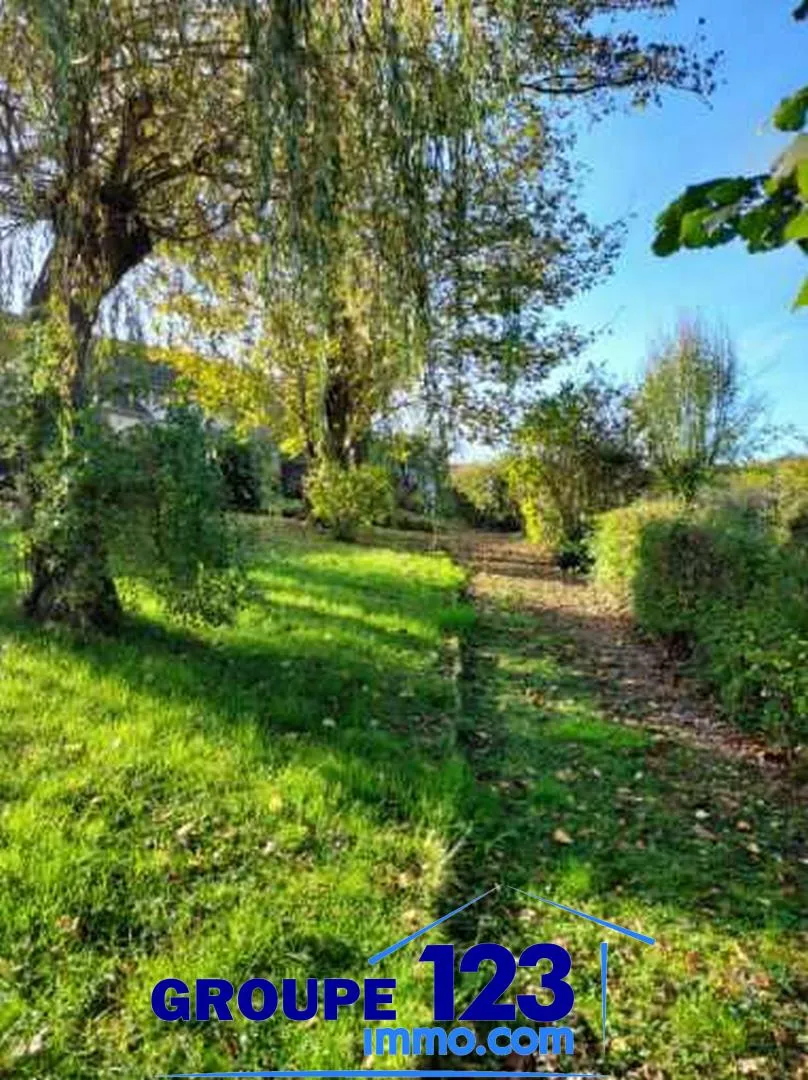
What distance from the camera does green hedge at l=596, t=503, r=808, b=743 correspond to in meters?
5.12

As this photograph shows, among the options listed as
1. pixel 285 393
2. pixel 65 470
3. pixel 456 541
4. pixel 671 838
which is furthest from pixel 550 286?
pixel 671 838

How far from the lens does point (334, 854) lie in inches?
134

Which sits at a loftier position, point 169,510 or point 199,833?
point 169,510

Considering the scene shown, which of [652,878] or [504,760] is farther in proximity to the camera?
[504,760]

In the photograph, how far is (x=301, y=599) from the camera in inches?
325

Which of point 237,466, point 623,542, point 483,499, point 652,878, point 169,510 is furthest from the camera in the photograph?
point 483,499

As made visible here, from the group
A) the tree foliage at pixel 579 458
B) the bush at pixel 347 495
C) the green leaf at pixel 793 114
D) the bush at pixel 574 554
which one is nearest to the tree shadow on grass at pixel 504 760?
the green leaf at pixel 793 114

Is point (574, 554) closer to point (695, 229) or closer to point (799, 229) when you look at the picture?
point (695, 229)

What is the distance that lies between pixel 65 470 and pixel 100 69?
2562 millimetres

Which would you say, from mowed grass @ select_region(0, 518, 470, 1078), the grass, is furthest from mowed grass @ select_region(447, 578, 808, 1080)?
mowed grass @ select_region(0, 518, 470, 1078)

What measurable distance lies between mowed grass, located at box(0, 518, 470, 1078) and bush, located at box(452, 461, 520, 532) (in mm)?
17476

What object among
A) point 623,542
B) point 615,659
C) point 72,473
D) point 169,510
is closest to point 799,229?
point 169,510

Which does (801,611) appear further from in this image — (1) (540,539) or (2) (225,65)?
(1) (540,539)

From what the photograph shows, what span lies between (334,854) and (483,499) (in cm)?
2093
